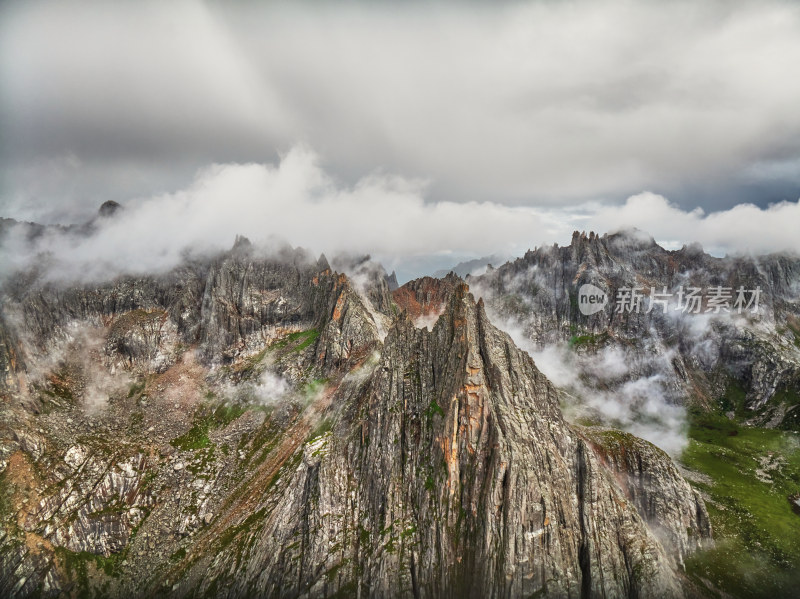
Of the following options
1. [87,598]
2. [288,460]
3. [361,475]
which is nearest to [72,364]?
[87,598]

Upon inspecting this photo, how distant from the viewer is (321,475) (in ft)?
356

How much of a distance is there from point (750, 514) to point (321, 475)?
14861 cm

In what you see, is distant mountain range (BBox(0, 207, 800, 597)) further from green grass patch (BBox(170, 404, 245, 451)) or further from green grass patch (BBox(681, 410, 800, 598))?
green grass patch (BBox(681, 410, 800, 598))

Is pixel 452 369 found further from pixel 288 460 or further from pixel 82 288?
pixel 82 288

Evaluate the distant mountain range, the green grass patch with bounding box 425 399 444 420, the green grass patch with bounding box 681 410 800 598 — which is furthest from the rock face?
the green grass patch with bounding box 681 410 800 598

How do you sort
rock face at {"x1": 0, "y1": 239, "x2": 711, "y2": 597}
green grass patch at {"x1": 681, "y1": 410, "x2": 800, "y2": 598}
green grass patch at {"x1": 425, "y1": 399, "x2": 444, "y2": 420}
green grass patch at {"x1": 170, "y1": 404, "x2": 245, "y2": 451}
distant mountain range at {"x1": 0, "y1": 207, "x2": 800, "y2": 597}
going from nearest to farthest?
1. rock face at {"x1": 0, "y1": 239, "x2": 711, "y2": 597}
2. distant mountain range at {"x1": 0, "y1": 207, "x2": 800, "y2": 597}
3. green grass patch at {"x1": 681, "y1": 410, "x2": 800, "y2": 598}
4. green grass patch at {"x1": 425, "y1": 399, "x2": 444, "y2": 420}
5. green grass patch at {"x1": 170, "y1": 404, "x2": 245, "y2": 451}

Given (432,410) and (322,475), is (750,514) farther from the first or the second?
(322,475)

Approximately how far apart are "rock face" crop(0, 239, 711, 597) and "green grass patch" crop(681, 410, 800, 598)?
31.3 feet

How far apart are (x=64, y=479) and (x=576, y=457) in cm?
14620

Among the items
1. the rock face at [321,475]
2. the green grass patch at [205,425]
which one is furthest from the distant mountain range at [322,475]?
the green grass patch at [205,425]

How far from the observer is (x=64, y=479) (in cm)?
11144

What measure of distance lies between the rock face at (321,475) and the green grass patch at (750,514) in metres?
9.55

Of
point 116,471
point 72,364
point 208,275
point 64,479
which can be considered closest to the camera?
point 64,479

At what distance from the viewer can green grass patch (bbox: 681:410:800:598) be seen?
10081 centimetres
